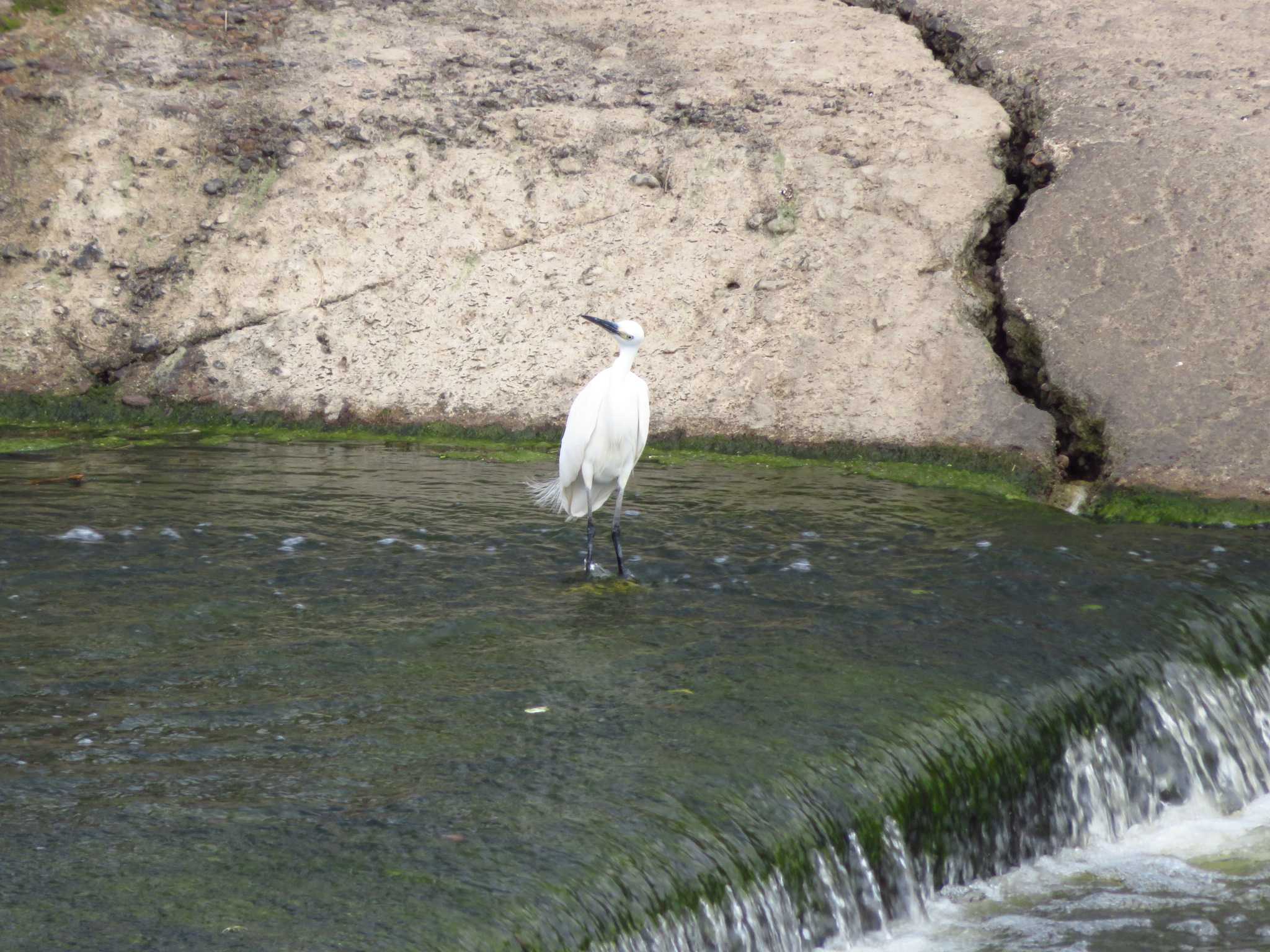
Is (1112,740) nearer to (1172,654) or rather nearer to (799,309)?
(1172,654)

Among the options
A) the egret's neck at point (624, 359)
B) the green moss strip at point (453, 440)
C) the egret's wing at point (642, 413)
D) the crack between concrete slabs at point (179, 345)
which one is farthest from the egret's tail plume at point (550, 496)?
the crack between concrete slabs at point (179, 345)

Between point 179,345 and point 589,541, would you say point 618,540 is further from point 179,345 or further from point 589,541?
point 179,345

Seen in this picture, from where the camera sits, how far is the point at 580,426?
5.40 m

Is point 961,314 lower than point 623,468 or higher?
higher

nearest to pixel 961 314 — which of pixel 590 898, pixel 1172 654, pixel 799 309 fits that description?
pixel 799 309

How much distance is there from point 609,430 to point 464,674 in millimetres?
1513

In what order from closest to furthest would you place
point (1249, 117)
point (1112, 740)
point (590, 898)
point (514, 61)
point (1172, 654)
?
point (590, 898) → point (1112, 740) → point (1172, 654) → point (1249, 117) → point (514, 61)

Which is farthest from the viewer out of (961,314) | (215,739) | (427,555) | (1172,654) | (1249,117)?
(1249,117)

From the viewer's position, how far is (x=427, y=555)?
5.44 metres

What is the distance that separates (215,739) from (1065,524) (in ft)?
13.7

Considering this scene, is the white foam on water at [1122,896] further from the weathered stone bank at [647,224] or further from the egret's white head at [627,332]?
the weathered stone bank at [647,224]

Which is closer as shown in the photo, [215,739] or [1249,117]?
[215,739]

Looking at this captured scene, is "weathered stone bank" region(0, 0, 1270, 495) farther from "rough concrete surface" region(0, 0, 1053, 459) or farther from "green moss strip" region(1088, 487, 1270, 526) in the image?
"green moss strip" region(1088, 487, 1270, 526)

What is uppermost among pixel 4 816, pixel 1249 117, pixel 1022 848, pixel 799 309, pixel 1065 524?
pixel 1249 117
